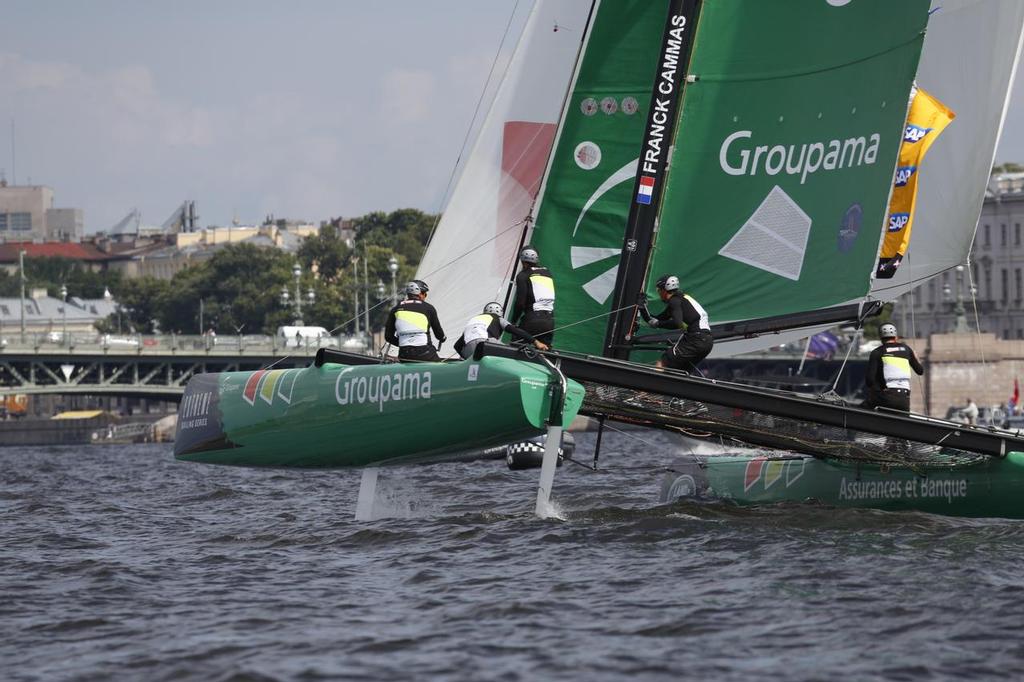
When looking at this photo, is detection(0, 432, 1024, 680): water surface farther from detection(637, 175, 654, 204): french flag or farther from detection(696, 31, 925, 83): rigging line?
detection(696, 31, 925, 83): rigging line

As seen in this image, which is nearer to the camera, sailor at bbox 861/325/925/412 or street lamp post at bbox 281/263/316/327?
sailor at bbox 861/325/925/412

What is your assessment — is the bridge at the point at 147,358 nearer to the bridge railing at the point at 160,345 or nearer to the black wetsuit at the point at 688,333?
the bridge railing at the point at 160,345

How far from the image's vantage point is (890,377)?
1570 centimetres

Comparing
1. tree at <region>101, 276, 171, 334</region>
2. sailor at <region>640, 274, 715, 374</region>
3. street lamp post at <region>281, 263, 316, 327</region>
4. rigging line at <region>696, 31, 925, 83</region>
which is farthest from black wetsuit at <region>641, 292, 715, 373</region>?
tree at <region>101, 276, 171, 334</region>

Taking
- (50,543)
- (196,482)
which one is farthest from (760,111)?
(196,482)

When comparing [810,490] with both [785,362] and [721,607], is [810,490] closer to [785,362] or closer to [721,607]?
[721,607]

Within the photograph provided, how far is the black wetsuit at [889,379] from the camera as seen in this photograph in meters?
15.7

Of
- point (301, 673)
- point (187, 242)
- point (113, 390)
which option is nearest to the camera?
point (301, 673)

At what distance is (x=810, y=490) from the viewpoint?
16.4m

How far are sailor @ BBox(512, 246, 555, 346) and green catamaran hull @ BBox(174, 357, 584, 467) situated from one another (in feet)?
4.93

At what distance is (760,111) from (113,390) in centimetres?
5301

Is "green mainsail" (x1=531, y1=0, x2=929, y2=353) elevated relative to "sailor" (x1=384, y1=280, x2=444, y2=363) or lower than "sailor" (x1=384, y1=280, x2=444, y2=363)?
elevated

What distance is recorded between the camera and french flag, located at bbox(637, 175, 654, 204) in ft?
55.4

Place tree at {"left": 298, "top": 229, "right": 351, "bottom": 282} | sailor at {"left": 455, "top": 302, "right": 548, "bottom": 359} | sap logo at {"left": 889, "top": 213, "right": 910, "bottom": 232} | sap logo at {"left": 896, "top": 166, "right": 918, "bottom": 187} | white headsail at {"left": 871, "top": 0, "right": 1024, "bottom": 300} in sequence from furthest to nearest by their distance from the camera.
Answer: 1. tree at {"left": 298, "top": 229, "right": 351, "bottom": 282}
2. sap logo at {"left": 896, "top": 166, "right": 918, "bottom": 187}
3. sap logo at {"left": 889, "top": 213, "right": 910, "bottom": 232}
4. white headsail at {"left": 871, "top": 0, "right": 1024, "bottom": 300}
5. sailor at {"left": 455, "top": 302, "right": 548, "bottom": 359}
